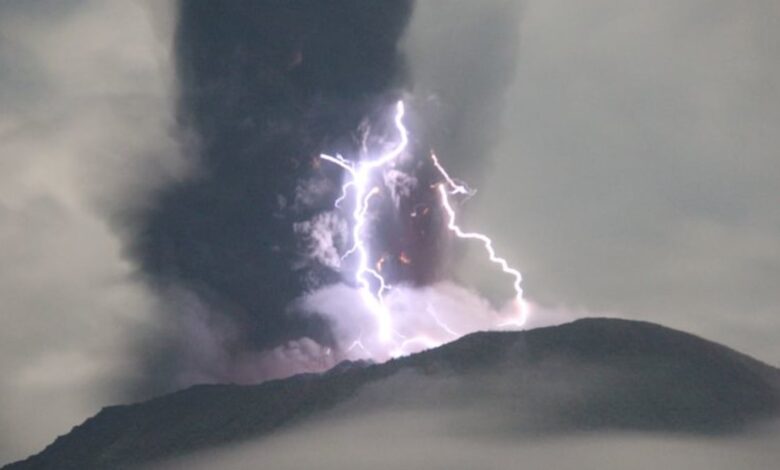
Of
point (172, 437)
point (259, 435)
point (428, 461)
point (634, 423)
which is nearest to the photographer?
point (428, 461)

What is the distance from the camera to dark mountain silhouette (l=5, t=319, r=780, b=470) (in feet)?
286

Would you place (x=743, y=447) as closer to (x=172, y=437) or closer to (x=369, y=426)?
(x=369, y=426)

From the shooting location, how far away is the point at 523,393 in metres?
92.4

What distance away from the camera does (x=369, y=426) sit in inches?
3423

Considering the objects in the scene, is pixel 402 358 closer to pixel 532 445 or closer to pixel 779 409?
pixel 532 445

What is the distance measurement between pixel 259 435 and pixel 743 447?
41.3 meters

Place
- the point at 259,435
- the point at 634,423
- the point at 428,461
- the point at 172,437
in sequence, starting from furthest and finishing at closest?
1. the point at 172,437
2. the point at 259,435
3. the point at 634,423
4. the point at 428,461

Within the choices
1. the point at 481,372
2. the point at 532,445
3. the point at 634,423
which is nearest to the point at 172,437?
the point at 481,372

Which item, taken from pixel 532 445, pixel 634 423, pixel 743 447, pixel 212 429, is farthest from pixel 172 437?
pixel 743 447

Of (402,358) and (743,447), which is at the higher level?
(402,358)

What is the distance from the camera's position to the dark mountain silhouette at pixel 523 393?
8731cm

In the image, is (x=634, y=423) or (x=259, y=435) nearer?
(x=634, y=423)

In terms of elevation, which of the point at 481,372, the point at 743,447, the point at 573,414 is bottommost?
the point at 743,447

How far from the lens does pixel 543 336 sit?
100312 millimetres
